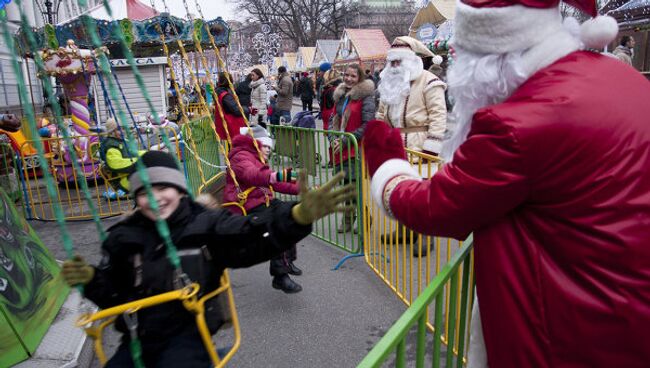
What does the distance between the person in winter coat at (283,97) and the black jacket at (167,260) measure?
1102 cm

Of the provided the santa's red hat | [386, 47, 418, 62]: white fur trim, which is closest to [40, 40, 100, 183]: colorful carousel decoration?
[386, 47, 418, 62]: white fur trim

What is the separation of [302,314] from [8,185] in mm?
5736

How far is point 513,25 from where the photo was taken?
1.38 m

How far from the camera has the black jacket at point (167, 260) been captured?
1.84 m

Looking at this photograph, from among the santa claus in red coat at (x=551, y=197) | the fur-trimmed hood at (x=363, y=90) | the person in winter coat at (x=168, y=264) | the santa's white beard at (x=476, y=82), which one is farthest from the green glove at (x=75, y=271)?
the fur-trimmed hood at (x=363, y=90)

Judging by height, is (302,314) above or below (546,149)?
below

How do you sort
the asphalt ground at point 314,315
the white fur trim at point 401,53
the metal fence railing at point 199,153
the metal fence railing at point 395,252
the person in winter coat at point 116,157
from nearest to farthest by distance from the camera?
1. the asphalt ground at point 314,315
2. the metal fence railing at point 395,252
3. the white fur trim at point 401,53
4. the person in winter coat at point 116,157
5. the metal fence railing at point 199,153

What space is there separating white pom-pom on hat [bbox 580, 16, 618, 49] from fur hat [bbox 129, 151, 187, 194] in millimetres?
1560

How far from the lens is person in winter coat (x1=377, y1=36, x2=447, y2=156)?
14.6 ft

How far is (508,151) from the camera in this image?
1197 mm

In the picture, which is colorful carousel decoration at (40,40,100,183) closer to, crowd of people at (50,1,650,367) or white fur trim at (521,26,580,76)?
crowd of people at (50,1,650,367)

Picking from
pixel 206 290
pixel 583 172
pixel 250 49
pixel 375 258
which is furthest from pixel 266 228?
pixel 250 49

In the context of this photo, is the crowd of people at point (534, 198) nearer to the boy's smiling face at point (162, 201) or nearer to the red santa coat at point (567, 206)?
the red santa coat at point (567, 206)

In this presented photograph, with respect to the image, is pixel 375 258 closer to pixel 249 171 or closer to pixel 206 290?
pixel 249 171
